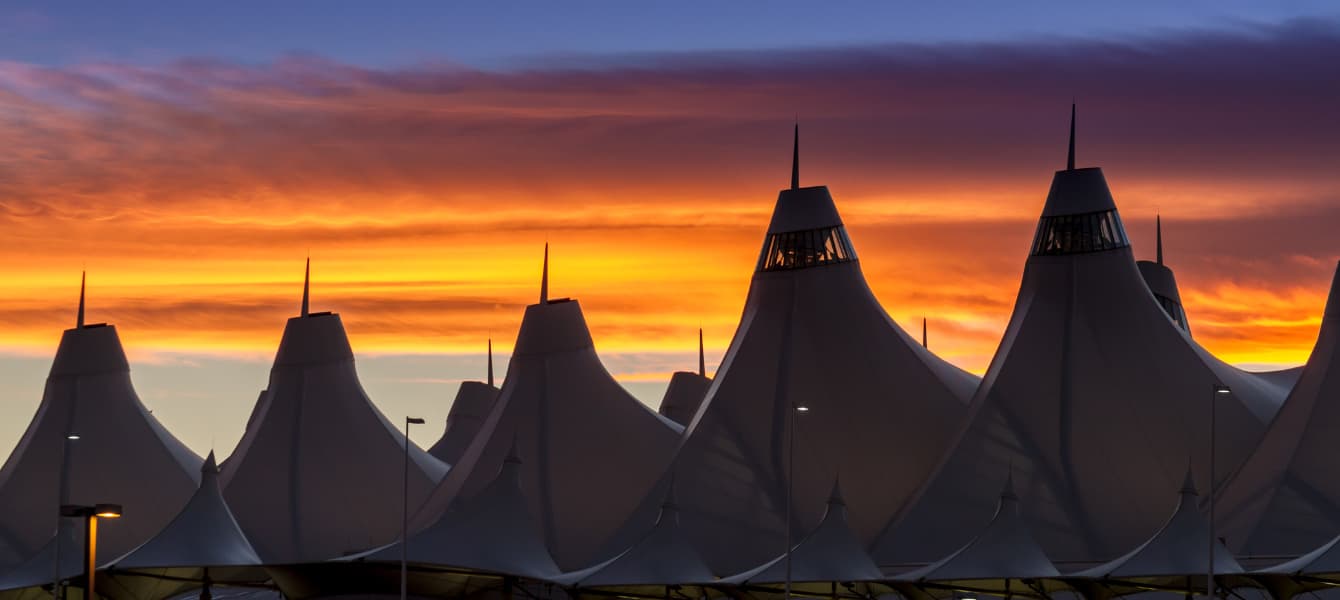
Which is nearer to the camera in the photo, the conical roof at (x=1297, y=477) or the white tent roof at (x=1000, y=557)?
the white tent roof at (x=1000, y=557)

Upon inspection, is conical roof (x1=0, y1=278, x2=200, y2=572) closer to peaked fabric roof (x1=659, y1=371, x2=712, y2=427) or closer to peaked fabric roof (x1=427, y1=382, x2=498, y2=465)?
peaked fabric roof (x1=427, y1=382, x2=498, y2=465)

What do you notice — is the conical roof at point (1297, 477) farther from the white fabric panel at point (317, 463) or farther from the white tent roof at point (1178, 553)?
the white fabric panel at point (317, 463)

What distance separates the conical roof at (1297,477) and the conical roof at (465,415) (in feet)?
153

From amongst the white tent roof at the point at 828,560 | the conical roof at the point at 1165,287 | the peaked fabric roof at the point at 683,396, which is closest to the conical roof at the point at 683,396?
the peaked fabric roof at the point at 683,396

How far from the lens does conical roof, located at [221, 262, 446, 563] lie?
9094 cm

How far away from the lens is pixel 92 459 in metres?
96.8

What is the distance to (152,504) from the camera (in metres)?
95.8

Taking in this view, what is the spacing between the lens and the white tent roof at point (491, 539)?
73.9m

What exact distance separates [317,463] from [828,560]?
27.9 metres

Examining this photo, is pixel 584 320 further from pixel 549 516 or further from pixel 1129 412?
pixel 1129 412

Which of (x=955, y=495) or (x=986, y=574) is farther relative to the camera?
(x=955, y=495)

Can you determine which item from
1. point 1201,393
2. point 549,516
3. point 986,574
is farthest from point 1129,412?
point 549,516

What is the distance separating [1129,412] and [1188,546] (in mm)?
12024

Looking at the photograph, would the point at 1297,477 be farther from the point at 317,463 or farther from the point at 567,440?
the point at 317,463
